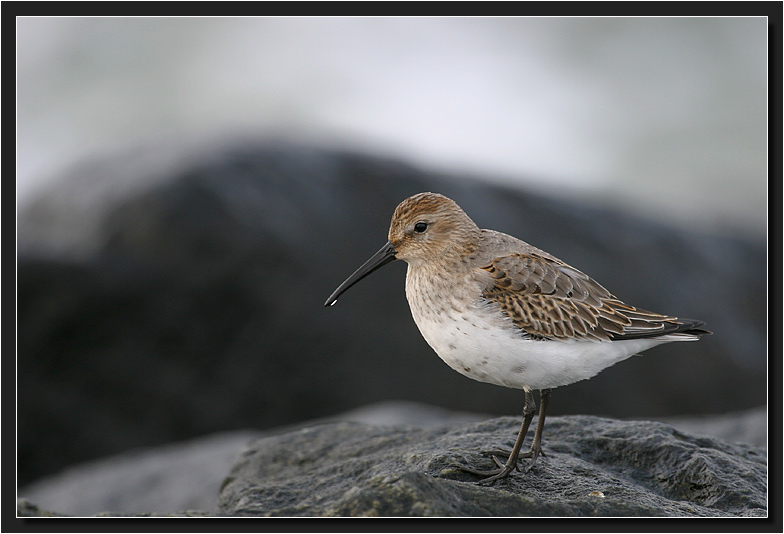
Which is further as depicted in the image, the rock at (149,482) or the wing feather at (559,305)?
the rock at (149,482)

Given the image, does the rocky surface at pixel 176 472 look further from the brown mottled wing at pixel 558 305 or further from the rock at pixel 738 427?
the brown mottled wing at pixel 558 305

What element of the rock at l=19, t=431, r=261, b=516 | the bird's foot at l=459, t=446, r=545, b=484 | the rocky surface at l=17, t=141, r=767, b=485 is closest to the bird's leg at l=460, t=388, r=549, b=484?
the bird's foot at l=459, t=446, r=545, b=484

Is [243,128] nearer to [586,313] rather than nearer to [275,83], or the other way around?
[275,83]

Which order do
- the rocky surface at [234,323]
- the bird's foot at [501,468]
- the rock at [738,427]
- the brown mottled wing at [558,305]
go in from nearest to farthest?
the bird's foot at [501,468] → the brown mottled wing at [558,305] → the rock at [738,427] → the rocky surface at [234,323]

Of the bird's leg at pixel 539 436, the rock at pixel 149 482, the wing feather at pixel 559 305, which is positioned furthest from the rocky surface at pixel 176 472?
the wing feather at pixel 559 305

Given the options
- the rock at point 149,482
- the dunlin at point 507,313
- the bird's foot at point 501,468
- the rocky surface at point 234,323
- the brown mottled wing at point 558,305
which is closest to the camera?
the bird's foot at point 501,468

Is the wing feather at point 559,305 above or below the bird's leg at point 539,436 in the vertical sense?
above

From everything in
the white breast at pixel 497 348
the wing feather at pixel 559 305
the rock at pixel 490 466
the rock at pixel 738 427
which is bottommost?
the rock at pixel 490 466
